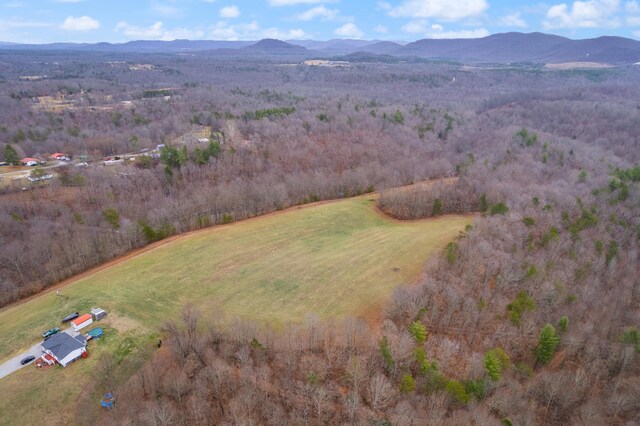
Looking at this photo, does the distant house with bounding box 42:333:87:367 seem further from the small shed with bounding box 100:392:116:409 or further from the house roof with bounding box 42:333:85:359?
the small shed with bounding box 100:392:116:409

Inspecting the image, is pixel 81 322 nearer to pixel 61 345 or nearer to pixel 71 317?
pixel 71 317

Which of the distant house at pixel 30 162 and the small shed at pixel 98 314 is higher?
the distant house at pixel 30 162

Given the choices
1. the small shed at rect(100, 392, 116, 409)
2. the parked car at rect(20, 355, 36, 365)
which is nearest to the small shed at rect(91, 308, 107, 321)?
the parked car at rect(20, 355, 36, 365)

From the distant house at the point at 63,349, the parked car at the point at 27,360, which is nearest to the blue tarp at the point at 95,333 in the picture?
the distant house at the point at 63,349

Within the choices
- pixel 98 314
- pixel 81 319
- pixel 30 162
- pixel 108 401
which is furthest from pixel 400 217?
pixel 30 162

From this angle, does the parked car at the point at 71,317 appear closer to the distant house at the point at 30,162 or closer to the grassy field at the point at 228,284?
the grassy field at the point at 228,284

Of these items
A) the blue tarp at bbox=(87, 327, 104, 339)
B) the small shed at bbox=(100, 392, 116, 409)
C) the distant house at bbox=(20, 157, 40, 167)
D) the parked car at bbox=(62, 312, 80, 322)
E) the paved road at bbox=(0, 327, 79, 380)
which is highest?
the distant house at bbox=(20, 157, 40, 167)

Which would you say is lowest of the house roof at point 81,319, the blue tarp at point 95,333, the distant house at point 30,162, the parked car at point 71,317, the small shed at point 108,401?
the small shed at point 108,401

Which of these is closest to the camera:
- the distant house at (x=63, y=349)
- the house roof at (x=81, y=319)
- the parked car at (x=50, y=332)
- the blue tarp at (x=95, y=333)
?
the distant house at (x=63, y=349)
